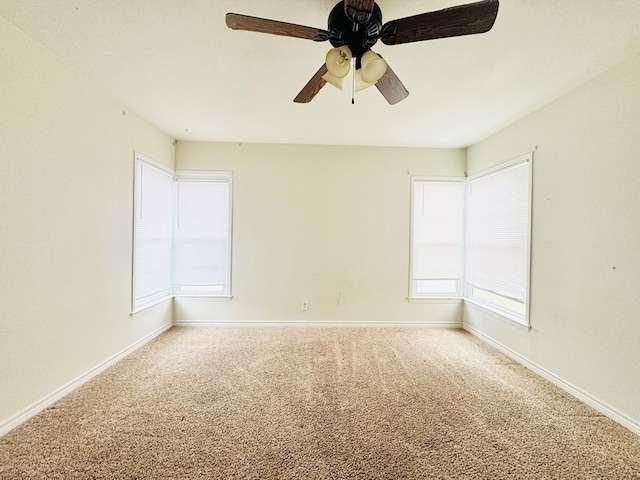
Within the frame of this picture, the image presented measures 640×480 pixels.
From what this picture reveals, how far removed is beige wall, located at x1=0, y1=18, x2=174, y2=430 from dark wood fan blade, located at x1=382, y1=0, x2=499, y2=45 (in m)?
2.29

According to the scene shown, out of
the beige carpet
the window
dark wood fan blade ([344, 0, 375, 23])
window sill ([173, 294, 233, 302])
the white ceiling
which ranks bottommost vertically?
the beige carpet

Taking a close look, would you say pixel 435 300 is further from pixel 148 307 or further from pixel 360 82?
pixel 148 307

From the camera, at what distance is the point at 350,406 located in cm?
215

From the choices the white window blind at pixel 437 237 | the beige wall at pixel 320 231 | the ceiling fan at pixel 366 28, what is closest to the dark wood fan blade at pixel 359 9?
the ceiling fan at pixel 366 28

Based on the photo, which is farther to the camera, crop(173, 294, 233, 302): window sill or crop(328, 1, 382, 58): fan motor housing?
crop(173, 294, 233, 302): window sill

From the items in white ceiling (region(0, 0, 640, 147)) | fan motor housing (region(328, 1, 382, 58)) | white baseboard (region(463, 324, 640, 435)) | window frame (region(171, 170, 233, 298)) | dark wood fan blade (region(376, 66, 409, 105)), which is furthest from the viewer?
window frame (region(171, 170, 233, 298))

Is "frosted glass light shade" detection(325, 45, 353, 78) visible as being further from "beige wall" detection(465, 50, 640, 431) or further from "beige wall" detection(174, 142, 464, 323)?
"beige wall" detection(174, 142, 464, 323)

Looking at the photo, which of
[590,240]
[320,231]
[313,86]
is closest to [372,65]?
[313,86]

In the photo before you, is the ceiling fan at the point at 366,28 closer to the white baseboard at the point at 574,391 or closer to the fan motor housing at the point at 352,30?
the fan motor housing at the point at 352,30

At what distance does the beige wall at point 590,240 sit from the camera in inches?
77.7

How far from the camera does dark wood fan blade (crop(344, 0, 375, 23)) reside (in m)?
1.31

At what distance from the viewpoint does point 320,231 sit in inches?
158

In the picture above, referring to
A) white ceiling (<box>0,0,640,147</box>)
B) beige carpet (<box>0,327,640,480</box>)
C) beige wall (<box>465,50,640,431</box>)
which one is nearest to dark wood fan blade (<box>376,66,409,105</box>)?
white ceiling (<box>0,0,640,147</box>)

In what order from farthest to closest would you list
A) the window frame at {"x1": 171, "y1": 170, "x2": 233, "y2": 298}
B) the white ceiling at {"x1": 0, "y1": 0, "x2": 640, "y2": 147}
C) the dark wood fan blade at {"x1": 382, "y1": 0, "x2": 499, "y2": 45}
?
the window frame at {"x1": 171, "y1": 170, "x2": 233, "y2": 298}, the white ceiling at {"x1": 0, "y1": 0, "x2": 640, "y2": 147}, the dark wood fan blade at {"x1": 382, "y1": 0, "x2": 499, "y2": 45}
